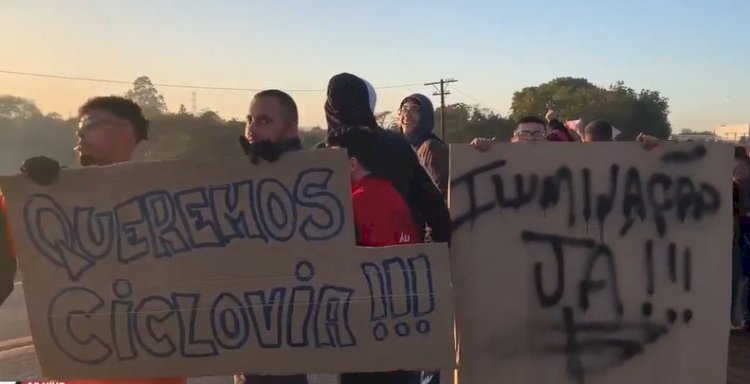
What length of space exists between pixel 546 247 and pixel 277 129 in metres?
1.13

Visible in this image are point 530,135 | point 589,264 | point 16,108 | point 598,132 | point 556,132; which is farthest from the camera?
point 16,108

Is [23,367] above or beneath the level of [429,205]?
beneath

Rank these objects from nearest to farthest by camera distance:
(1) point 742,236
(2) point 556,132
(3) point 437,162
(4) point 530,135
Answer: (3) point 437,162 → (4) point 530,135 → (2) point 556,132 → (1) point 742,236

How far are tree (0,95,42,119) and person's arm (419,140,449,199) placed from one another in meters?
13.9

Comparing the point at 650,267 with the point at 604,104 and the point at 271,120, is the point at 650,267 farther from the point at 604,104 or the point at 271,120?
the point at 604,104

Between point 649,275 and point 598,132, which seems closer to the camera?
point 649,275

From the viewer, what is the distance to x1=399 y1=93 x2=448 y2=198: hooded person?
399 centimetres

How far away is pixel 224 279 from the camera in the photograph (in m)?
2.73

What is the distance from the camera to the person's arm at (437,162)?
3.97 metres

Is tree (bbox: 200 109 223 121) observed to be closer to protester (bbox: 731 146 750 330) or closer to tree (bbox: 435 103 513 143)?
protester (bbox: 731 146 750 330)

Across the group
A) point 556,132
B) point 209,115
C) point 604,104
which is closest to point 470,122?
point 604,104

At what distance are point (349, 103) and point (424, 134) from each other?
4.43 feet

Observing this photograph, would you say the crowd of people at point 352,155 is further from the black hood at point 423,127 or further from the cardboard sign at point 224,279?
the black hood at point 423,127

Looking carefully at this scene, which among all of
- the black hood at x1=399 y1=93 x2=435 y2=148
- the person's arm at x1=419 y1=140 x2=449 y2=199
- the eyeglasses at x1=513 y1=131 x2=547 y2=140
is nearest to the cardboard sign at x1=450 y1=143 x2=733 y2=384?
the person's arm at x1=419 y1=140 x2=449 y2=199
